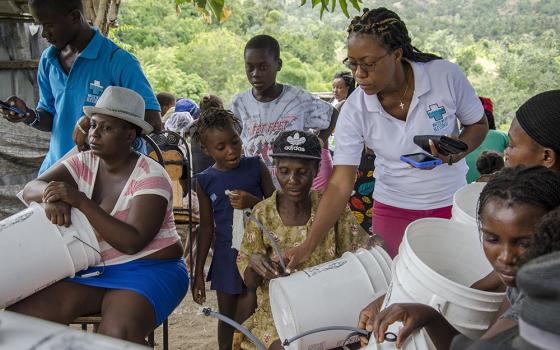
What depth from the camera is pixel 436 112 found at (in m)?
2.83

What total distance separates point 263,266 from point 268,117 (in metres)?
1.62

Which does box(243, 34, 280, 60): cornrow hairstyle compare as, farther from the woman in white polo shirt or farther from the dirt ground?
the dirt ground

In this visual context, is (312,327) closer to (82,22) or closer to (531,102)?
(531,102)

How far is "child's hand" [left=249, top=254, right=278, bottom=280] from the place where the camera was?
256cm

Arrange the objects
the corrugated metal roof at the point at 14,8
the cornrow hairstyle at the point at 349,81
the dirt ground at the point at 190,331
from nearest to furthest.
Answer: the dirt ground at the point at 190,331 → the corrugated metal roof at the point at 14,8 → the cornrow hairstyle at the point at 349,81

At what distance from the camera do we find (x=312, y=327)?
216 cm

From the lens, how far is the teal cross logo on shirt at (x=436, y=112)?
2824 mm

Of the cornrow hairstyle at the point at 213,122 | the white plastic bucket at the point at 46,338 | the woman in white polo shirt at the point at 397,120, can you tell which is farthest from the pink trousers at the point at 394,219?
the white plastic bucket at the point at 46,338

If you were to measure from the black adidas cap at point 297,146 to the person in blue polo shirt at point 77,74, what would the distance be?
0.94 metres

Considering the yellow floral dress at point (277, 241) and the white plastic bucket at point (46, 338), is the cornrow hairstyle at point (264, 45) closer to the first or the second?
the yellow floral dress at point (277, 241)

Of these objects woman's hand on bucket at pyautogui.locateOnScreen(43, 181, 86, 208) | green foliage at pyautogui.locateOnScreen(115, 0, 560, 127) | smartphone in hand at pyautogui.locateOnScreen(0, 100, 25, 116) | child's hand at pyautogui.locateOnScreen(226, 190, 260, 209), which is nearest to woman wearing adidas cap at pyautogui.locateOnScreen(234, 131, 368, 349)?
child's hand at pyautogui.locateOnScreen(226, 190, 260, 209)

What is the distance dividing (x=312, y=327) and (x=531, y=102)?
109cm

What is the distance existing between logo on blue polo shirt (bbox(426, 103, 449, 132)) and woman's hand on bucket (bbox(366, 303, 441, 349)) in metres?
1.37

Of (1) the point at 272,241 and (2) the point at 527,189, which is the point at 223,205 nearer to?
(1) the point at 272,241
